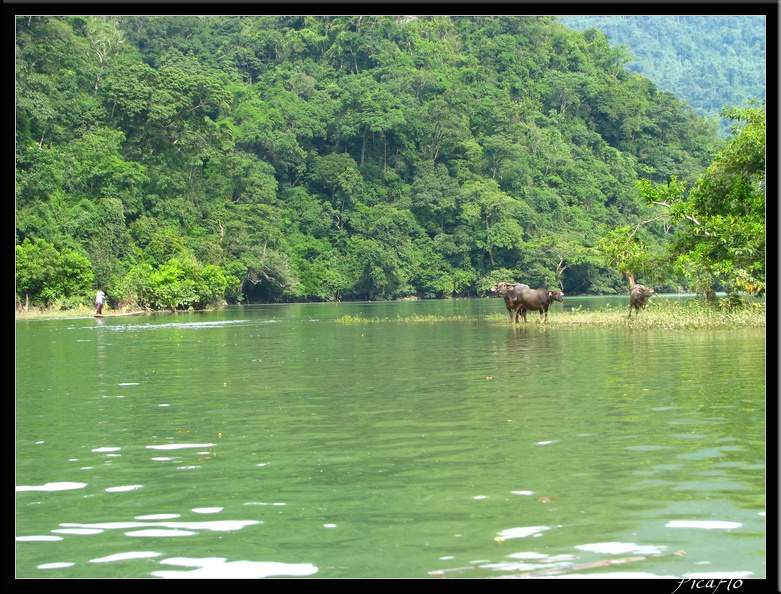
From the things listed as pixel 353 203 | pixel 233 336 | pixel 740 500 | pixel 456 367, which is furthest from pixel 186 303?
pixel 740 500

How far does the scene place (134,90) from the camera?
7025 centimetres

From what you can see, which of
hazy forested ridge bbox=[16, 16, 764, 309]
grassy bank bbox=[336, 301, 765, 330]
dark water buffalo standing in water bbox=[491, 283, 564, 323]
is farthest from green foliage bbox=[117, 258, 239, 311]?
dark water buffalo standing in water bbox=[491, 283, 564, 323]

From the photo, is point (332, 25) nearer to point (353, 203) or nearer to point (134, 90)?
point (353, 203)

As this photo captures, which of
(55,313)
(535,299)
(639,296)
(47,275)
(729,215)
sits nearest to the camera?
(729,215)

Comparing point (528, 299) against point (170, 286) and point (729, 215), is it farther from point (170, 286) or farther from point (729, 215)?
point (170, 286)

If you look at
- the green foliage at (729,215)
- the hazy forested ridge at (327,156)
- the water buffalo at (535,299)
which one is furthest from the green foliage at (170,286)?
the green foliage at (729,215)

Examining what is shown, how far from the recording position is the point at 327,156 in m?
90.0

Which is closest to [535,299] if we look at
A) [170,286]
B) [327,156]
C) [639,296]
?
[639,296]

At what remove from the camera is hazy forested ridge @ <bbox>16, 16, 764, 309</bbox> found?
209 feet

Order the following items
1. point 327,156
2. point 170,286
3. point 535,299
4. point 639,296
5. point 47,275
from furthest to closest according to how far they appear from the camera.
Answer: point 327,156 → point 170,286 → point 47,275 → point 535,299 → point 639,296

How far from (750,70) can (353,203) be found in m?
122

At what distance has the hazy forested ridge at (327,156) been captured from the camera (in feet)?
209

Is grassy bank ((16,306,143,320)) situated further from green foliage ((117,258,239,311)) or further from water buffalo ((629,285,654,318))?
water buffalo ((629,285,654,318))

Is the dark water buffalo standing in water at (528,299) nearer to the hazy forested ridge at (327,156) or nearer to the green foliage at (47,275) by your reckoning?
the hazy forested ridge at (327,156)
